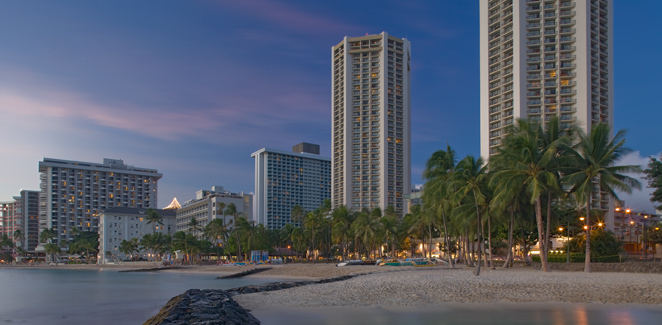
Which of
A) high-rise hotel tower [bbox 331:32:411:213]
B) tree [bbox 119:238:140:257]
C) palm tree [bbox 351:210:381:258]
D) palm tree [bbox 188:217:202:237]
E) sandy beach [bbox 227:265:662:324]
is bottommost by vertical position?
tree [bbox 119:238:140:257]

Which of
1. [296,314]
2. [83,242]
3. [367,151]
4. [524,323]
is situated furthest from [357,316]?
[83,242]

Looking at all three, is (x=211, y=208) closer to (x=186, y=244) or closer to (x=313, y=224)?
(x=186, y=244)

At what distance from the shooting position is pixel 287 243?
417 feet


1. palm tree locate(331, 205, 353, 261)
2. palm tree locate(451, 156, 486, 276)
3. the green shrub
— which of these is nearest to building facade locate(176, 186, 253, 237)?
palm tree locate(331, 205, 353, 261)

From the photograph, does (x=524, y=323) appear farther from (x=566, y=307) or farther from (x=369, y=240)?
(x=369, y=240)

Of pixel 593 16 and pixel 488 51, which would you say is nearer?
pixel 593 16

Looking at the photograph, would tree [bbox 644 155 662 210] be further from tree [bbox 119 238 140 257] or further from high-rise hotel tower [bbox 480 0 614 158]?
tree [bbox 119 238 140 257]

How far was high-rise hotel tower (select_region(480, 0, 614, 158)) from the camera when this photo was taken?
10331 cm

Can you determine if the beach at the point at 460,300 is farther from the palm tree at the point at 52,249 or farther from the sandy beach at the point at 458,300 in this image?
the palm tree at the point at 52,249

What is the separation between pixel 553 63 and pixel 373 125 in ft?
193

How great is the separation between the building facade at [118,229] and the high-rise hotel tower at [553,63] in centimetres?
11080

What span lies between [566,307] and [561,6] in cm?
9804

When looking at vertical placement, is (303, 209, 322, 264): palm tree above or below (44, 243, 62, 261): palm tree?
above

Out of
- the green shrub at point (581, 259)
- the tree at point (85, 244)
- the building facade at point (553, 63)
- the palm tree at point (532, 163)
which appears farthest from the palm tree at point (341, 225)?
the tree at point (85, 244)
